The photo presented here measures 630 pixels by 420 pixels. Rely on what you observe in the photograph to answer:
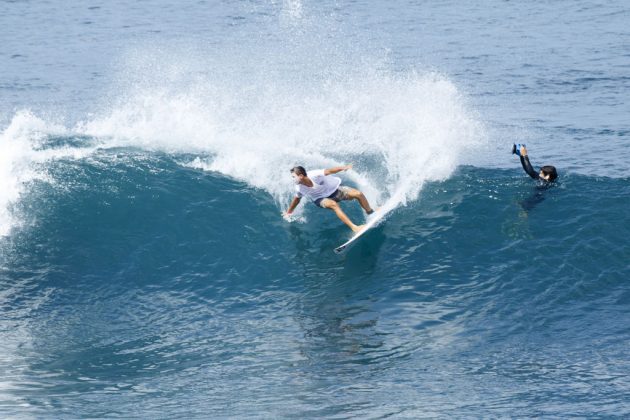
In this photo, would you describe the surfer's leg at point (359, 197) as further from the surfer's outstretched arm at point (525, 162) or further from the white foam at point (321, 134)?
the surfer's outstretched arm at point (525, 162)

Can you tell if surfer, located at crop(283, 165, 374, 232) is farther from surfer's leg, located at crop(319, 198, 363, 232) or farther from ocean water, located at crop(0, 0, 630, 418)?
ocean water, located at crop(0, 0, 630, 418)

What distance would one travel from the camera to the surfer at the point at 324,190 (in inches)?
640

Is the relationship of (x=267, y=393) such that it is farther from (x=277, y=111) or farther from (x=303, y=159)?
(x=277, y=111)

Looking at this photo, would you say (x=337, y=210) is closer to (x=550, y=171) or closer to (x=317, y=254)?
(x=317, y=254)

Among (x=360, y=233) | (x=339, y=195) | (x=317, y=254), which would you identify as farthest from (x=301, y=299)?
(x=339, y=195)

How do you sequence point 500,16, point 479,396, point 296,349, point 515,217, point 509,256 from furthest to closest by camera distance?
point 500,16, point 515,217, point 509,256, point 296,349, point 479,396

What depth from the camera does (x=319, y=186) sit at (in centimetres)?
1644

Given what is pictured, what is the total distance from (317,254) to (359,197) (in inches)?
56.0

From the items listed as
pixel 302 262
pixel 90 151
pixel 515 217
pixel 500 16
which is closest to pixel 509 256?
pixel 515 217

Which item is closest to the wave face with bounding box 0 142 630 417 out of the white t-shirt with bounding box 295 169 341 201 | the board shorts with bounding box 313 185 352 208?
the board shorts with bounding box 313 185 352 208

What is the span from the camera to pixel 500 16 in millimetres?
40094

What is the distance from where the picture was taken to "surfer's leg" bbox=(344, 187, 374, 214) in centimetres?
1680

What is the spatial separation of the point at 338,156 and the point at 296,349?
333 inches

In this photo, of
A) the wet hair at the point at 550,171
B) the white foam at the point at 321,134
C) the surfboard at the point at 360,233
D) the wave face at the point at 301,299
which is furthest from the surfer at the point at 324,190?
the wet hair at the point at 550,171
